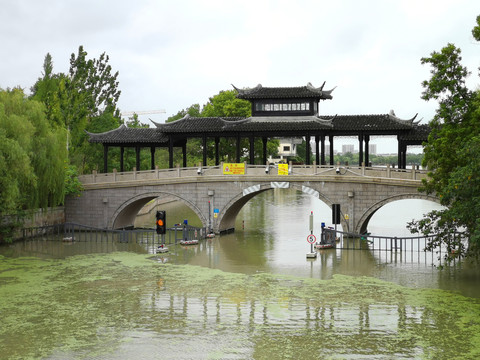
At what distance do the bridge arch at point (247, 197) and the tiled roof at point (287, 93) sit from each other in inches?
264

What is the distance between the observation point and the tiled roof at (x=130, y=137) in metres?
42.4

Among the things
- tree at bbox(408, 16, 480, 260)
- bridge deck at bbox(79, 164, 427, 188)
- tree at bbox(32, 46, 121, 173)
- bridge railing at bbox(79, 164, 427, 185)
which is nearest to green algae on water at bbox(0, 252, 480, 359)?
tree at bbox(408, 16, 480, 260)

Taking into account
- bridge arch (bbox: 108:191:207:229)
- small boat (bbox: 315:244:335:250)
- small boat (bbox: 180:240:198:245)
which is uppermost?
bridge arch (bbox: 108:191:207:229)

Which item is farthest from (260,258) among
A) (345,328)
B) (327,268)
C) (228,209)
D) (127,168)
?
(127,168)

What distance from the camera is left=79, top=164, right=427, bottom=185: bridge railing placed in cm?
3384

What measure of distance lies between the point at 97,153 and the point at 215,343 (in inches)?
1538

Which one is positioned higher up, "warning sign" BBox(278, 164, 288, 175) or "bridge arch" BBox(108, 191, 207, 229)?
"warning sign" BBox(278, 164, 288, 175)

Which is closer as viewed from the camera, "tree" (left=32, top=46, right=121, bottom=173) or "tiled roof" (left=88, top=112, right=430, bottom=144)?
"tiled roof" (left=88, top=112, right=430, bottom=144)

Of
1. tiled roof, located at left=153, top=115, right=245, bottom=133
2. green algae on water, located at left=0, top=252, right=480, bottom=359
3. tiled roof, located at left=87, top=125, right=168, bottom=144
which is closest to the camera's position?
green algae on water, located at left=0, top=252, right=480, bottom=359

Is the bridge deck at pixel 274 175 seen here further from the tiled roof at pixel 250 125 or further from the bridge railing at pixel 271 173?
the tiled roof at pixel 250 125

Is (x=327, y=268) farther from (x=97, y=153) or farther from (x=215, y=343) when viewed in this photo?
(x=97, y=153)

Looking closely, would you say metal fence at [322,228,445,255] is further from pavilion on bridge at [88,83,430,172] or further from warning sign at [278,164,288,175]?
pavilion on bridge at [88,83,430,172]

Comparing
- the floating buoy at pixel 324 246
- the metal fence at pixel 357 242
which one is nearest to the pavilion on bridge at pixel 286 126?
the metal fence at pixel 357 242

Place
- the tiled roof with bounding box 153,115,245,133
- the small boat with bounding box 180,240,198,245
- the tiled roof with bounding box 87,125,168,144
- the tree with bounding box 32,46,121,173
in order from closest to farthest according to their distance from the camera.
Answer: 1. the small boat with bounding box 180,240,198,245
2. the tiled roof with bounding box 153,115,245,133
3. the tiled roof with bounding box 87,125,168,144
4. the tree with bounding box 32,46,121,173
